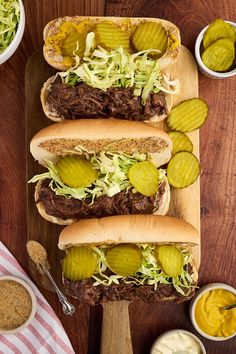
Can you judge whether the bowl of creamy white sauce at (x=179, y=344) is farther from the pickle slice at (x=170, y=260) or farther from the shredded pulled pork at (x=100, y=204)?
the shredded pulled pork at (x=100, y=204)

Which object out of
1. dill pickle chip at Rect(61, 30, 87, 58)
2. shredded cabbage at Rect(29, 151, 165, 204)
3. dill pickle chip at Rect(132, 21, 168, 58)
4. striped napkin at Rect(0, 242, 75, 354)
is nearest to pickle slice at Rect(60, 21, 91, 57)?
dill pickle chip at Rect(61, 30, 87, 58)

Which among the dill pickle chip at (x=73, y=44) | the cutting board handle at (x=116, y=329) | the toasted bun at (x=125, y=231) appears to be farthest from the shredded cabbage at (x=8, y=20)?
the cutting board handle at (x=116, y=329)

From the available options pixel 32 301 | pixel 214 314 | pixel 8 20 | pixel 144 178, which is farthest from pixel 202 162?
pixel 8 20

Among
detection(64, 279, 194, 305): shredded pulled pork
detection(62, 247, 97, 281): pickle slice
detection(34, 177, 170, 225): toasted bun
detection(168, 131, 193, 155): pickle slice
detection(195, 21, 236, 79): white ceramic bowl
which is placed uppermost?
detection(195, 21, 236, 79): white ceramic bowl

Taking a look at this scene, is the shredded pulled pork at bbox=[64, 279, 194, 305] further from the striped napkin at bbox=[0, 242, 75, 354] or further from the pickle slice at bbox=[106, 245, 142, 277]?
the striped napkin at bbox=[0, 242, 75, 354]

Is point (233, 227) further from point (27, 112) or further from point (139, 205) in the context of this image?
point (27, 112)

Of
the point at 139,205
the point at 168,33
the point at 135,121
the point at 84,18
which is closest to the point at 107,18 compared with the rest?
the point at 84,18

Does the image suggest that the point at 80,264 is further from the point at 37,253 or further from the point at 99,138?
the point at 99,138
